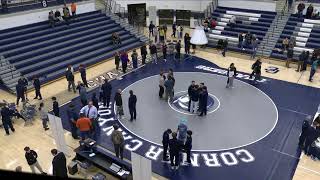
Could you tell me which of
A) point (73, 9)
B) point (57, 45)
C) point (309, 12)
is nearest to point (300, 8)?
point (309, 12)

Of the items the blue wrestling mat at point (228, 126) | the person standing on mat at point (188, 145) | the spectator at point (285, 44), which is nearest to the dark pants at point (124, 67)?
the blue wrestling mat at point (228, 126)

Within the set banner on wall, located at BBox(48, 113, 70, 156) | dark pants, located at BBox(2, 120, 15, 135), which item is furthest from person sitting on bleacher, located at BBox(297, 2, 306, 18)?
dark pants, located at BBox(2, 120, 15, 135)

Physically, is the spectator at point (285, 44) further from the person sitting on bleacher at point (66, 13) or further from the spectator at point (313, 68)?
the person sitting on bleacher at point (66, 13)

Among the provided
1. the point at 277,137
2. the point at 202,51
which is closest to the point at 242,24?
the point at 202,51

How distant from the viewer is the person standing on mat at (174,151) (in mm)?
10016

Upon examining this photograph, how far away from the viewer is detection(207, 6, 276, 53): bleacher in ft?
77.8

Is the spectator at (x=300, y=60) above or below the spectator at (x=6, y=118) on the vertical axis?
above

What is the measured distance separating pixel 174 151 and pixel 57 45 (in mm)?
13172

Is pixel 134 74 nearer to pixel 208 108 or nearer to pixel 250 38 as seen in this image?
pixel 208 108

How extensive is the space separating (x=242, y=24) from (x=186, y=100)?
12.3 meters

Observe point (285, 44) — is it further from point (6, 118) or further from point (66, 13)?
point (6, 118)

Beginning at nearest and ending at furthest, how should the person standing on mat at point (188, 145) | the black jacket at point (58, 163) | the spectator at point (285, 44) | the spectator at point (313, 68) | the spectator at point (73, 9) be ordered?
the black jacket at point (58, 163) < the person standing on mat at point (188, 145) < the spectator at point (313, 68) < the spectator at point (285, 44) < the spectator at point (73, 9)

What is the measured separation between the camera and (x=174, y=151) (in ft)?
33.8

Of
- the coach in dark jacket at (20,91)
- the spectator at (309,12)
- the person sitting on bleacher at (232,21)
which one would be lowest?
the coach in dark jacket at (20,91)
